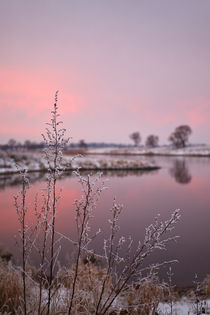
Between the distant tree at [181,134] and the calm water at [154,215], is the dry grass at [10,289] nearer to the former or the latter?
the calm water at [154,215]

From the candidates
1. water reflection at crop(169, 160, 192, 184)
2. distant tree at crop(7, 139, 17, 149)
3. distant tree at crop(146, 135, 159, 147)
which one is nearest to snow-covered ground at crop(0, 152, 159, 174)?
water reflection at crop(169, 160, 192, 184)

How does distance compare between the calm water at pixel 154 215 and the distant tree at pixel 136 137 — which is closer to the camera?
the calm water at pixel 154 215

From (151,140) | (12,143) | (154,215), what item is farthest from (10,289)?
(12,143)

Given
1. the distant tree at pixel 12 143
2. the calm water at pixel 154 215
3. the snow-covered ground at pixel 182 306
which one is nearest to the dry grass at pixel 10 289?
the calm water at pixel 154 215

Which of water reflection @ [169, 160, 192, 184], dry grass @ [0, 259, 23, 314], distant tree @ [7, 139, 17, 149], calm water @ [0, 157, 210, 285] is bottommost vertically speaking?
calm water @ [0, 157, 210, 285]

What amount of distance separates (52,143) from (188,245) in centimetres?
638

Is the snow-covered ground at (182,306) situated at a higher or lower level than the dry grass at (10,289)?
lower

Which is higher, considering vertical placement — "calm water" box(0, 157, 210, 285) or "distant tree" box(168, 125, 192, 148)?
"distant tree" box(168, 125, 192, 148)

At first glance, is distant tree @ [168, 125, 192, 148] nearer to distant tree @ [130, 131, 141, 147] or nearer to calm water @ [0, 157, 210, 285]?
distant tree @ [130, 131, 141, 147]

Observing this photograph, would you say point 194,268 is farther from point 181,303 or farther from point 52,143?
point 52,143

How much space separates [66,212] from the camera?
34.1ft

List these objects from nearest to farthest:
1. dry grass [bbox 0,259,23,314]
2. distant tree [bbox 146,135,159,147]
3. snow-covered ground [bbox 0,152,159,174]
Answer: dry grass [bbox 0,259,23,314] < snow-covered ground [bbox 0,152,159,174] < distant tree [bbox 146,135,159,147]

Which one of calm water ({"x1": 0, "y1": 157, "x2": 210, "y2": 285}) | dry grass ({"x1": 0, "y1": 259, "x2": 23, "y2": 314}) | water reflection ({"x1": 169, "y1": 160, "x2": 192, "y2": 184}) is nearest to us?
dry grass ({"x1": 0, "y1": 259, "x2": 23, "y2": 314})

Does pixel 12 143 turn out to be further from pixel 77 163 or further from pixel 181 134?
pixel 77 163
